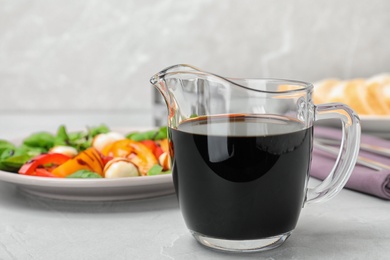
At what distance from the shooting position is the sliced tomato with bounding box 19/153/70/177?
844mm

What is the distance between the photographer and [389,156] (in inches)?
40.2

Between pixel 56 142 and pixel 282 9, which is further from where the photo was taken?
pixel 282 9

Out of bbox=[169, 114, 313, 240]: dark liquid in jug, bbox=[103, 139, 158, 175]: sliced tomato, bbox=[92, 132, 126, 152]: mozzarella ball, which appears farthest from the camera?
bbox=[92, 132, 126, 152]: mozzarella ball

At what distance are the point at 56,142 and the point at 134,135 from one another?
13cm

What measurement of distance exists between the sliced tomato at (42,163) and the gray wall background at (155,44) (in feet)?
3.85

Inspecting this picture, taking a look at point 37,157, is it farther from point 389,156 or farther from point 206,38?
point 206,38

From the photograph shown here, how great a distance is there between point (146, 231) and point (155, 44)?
1.37 meters

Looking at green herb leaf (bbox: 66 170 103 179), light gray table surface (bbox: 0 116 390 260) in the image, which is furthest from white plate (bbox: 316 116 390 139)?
green herb leaf (bbox: 66 170 103 179)

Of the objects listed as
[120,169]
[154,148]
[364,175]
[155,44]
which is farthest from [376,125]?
[155,44]

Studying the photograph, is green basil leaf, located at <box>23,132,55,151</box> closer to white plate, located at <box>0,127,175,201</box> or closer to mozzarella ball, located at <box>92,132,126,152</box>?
mozzarella ball, located at <box>92,132,126,152</box>

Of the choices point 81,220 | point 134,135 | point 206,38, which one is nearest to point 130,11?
point 206,38

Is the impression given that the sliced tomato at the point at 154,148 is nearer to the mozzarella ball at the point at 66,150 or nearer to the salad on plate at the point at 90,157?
the salad on plate at the point at 90,157

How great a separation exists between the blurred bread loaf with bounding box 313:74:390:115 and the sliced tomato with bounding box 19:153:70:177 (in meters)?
0.81

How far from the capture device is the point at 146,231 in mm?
726
